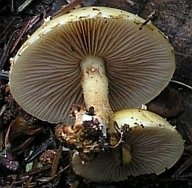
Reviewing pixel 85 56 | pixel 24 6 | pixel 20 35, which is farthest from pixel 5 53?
pixel 85 56

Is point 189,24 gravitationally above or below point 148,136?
above

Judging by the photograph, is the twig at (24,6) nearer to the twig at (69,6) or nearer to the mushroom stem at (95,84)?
the twig at (69,6)

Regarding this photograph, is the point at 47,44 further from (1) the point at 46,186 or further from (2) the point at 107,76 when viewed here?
(1) the point at 46,186

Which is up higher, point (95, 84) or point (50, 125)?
point (95, 84)

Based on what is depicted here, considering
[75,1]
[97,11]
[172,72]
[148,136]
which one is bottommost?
[148,136]

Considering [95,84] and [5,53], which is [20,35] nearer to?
[5,53]

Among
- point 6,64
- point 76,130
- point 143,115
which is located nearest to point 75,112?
point 76,130

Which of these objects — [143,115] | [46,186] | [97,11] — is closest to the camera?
[97,11]
